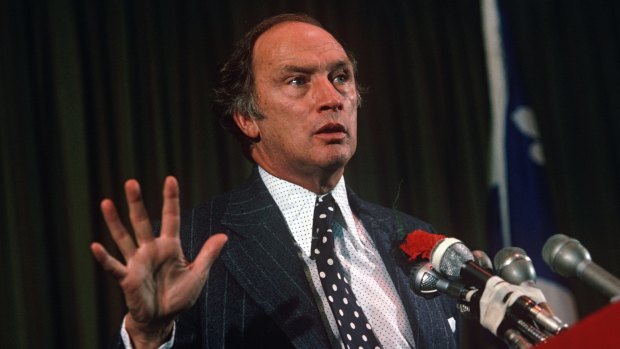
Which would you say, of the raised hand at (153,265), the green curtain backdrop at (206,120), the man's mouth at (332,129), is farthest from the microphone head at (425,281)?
the green curtain backdrop at (206,120)

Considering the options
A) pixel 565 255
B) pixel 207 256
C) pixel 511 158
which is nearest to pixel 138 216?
pixel 207 256

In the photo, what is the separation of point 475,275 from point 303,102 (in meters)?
0.86

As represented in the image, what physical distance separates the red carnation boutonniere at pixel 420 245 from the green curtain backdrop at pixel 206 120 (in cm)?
122

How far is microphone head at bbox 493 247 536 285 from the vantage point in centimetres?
121

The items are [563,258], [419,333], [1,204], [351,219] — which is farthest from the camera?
[1,204]

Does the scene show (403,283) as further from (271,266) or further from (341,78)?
(341,78)

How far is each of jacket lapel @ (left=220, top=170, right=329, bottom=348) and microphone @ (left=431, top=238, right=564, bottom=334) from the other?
0.41m

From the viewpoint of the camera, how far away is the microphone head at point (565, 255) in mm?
1183

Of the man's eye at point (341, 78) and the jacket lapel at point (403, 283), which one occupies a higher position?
the man's eye at point (341, 78)

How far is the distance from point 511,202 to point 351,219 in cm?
152

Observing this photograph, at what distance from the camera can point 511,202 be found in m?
3.26

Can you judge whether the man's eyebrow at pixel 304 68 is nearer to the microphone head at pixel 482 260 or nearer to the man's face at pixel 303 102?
the man's face at pixel 303 102

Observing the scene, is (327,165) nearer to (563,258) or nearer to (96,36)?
(563,258)

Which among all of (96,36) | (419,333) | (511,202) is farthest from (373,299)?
(511,202)
